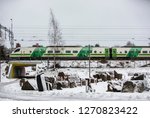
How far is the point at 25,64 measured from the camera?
8055 millimetres

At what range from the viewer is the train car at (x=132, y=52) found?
1254 centimetres

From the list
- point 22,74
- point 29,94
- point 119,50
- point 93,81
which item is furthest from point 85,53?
point 29,94

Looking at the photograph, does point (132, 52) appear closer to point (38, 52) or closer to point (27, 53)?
point (38, 52)

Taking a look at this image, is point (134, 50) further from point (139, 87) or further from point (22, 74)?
point (139, 87)

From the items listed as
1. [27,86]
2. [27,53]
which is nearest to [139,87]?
[27,86]

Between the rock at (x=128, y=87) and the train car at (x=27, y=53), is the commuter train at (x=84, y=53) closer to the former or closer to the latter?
the train car at (x=27, y=53)

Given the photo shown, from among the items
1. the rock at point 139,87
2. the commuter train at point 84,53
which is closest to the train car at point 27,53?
the commuter train at point 84,53

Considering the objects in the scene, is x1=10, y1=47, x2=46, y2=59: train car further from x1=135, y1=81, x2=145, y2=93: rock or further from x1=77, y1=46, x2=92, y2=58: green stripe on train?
x1=135, y1=81, x2=145, y2=93: rock

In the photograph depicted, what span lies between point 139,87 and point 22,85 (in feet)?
7.14

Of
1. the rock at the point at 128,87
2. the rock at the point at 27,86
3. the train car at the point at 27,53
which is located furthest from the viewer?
the train car at the point at 27,53

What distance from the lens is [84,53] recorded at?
12.2 metres

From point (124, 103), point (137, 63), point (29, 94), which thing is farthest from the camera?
point (137, 63)

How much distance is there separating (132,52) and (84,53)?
177 centimetres

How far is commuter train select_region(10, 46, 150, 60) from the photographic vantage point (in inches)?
479
